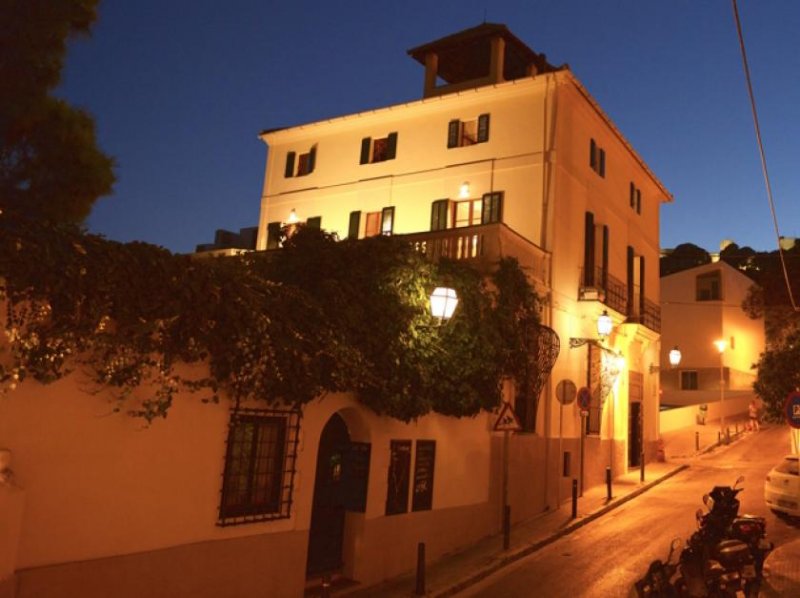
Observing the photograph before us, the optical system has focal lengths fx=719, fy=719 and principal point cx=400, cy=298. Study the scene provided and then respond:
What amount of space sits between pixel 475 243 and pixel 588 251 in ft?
23.2

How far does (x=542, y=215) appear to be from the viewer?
20031 mm

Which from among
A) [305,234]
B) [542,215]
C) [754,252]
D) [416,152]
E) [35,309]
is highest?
[754,252]

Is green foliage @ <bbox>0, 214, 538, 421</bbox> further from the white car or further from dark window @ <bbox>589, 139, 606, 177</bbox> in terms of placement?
dark window @ <bbox>589, 139, 606, 177</bbox>

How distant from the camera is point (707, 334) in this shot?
47125mm

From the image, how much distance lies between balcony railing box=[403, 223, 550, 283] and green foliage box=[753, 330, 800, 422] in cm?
1325

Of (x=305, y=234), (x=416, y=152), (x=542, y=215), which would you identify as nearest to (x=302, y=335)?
(x=305, y=234)

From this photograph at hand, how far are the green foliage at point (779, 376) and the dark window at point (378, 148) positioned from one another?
51.0ft

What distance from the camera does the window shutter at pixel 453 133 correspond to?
74.4ft

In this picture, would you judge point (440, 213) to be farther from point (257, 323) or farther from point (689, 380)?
point (689, 380)

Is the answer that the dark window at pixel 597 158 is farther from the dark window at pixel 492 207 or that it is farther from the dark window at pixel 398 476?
the dark window at pixel 398 476

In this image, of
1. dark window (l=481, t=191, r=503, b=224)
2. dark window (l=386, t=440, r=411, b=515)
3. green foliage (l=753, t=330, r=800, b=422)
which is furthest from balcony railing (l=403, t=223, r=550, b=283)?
green foliage (l=753, t=330, r=800, b=422)

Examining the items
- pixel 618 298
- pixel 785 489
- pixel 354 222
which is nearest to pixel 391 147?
pixel 354 222

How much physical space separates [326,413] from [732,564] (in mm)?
6094

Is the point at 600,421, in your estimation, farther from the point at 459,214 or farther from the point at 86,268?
the point at 86,268
